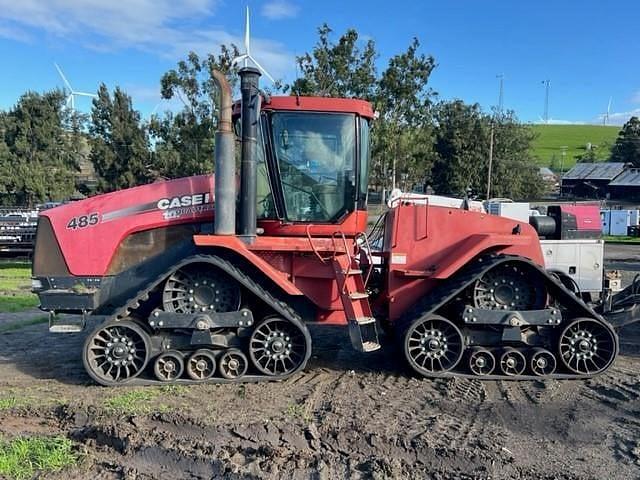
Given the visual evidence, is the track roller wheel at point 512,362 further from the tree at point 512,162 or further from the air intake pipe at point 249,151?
the tree at point 512,162

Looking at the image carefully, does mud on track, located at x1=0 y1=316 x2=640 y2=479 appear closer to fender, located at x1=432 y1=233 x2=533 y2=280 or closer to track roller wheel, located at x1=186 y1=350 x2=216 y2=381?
track roller wheel, located at x1=186 y1=350 x2=216 y2=381

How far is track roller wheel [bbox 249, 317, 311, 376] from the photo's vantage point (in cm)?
586

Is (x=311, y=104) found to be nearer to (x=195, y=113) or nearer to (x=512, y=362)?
(x=512, y=362)

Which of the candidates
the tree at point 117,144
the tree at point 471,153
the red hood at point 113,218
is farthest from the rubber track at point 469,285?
the tree at point 471,153

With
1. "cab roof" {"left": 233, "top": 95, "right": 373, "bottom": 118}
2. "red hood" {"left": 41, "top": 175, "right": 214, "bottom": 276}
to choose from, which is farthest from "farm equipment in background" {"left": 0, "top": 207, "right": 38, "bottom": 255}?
"cab roof" {"left": 233, "top": 95, "right": 373, "bottom": 118}

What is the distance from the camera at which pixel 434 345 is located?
19.5ft

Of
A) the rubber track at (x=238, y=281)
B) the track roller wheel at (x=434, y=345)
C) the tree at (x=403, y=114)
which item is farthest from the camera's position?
the tree at (x=403, y=114)

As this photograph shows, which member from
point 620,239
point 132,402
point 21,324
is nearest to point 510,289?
point 132,402

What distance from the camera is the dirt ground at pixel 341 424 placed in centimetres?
413

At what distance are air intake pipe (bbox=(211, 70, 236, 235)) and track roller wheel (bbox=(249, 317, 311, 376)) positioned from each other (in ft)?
3.46

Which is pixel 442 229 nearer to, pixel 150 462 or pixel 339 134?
pixel 339 134

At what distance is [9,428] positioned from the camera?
4.82 meters

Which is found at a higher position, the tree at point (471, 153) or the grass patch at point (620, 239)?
the tree at point (471, 153)

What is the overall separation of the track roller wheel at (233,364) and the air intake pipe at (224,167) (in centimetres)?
123
